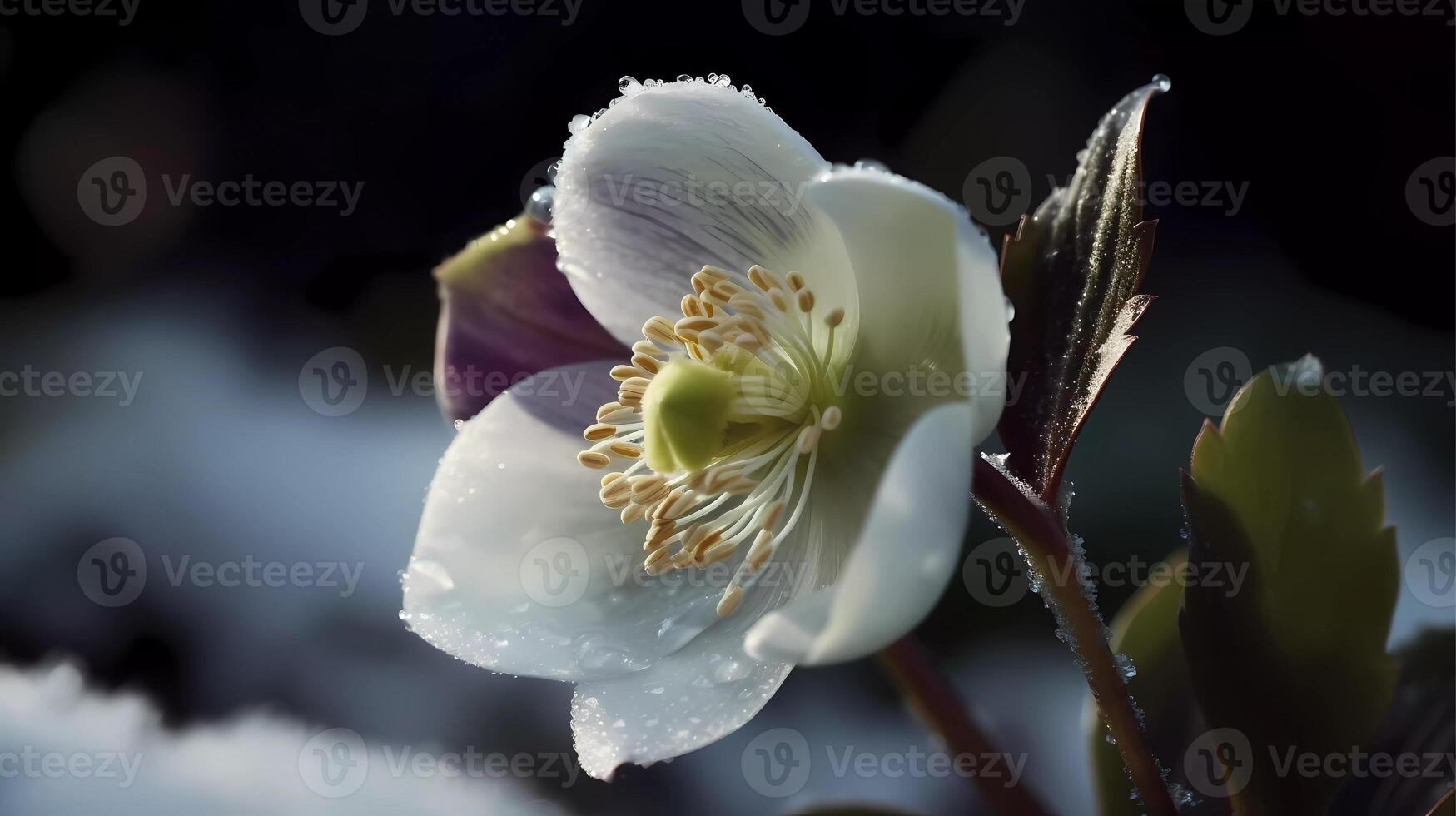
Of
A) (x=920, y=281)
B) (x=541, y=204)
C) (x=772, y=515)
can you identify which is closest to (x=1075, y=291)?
(x=920, y=281)

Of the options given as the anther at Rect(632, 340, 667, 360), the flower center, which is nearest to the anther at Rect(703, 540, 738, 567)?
the flower center

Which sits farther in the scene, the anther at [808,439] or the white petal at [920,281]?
the anther at [808,439]

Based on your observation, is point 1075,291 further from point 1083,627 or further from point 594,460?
point 594,460

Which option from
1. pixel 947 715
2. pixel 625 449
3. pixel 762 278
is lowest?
pixel 947 715

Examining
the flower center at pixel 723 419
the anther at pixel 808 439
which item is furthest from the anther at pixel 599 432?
the anther at pixel 808 439

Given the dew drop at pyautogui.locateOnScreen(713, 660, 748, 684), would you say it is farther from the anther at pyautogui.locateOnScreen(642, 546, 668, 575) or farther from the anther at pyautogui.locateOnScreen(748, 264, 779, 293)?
the anther at pyautogui.locateOnScreen(748, 264, 779, 293)

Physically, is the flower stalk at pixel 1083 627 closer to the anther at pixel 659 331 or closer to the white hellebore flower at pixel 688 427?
the white hellebore flower at pixel 688 427

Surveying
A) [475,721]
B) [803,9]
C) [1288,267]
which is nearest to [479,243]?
[475,721]
